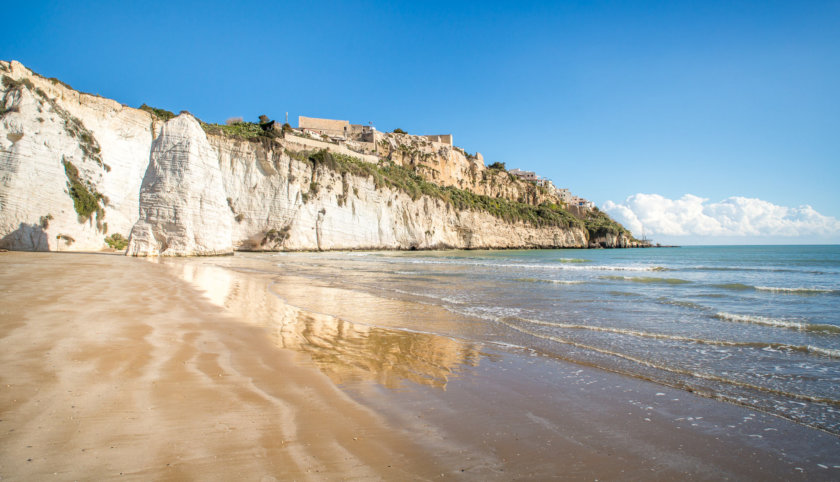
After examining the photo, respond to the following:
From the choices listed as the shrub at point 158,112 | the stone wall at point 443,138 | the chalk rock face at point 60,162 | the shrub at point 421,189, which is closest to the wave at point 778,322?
the chalk rock face at point 60,162

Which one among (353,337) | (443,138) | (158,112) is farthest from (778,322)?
(443,138)

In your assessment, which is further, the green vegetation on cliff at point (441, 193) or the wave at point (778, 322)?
the green vegetation on cliff at point (441, 193)

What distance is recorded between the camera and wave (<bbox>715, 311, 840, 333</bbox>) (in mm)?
6383

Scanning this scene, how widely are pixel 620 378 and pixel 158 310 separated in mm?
6381

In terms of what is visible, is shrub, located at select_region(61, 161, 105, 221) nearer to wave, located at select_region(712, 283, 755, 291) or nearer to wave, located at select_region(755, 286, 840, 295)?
wave, located at select_region(712, 283, 755, 291)

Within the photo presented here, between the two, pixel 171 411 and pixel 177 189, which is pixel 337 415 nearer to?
pixel 171 411

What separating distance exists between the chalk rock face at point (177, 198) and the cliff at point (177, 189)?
0.19ft

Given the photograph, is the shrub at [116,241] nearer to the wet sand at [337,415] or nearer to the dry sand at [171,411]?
the wet sand at [337,415]

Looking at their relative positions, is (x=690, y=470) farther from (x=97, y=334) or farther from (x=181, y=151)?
(x=181, y=151)

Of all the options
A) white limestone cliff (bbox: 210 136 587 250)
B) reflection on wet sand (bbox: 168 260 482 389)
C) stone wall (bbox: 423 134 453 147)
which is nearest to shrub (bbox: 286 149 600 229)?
white limestone cliff (bbox: 210 136 587 250)

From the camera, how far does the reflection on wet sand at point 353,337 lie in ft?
12.9

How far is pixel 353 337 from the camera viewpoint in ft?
17.6

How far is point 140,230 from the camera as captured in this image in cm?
2094

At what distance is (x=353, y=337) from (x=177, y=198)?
20395mm
